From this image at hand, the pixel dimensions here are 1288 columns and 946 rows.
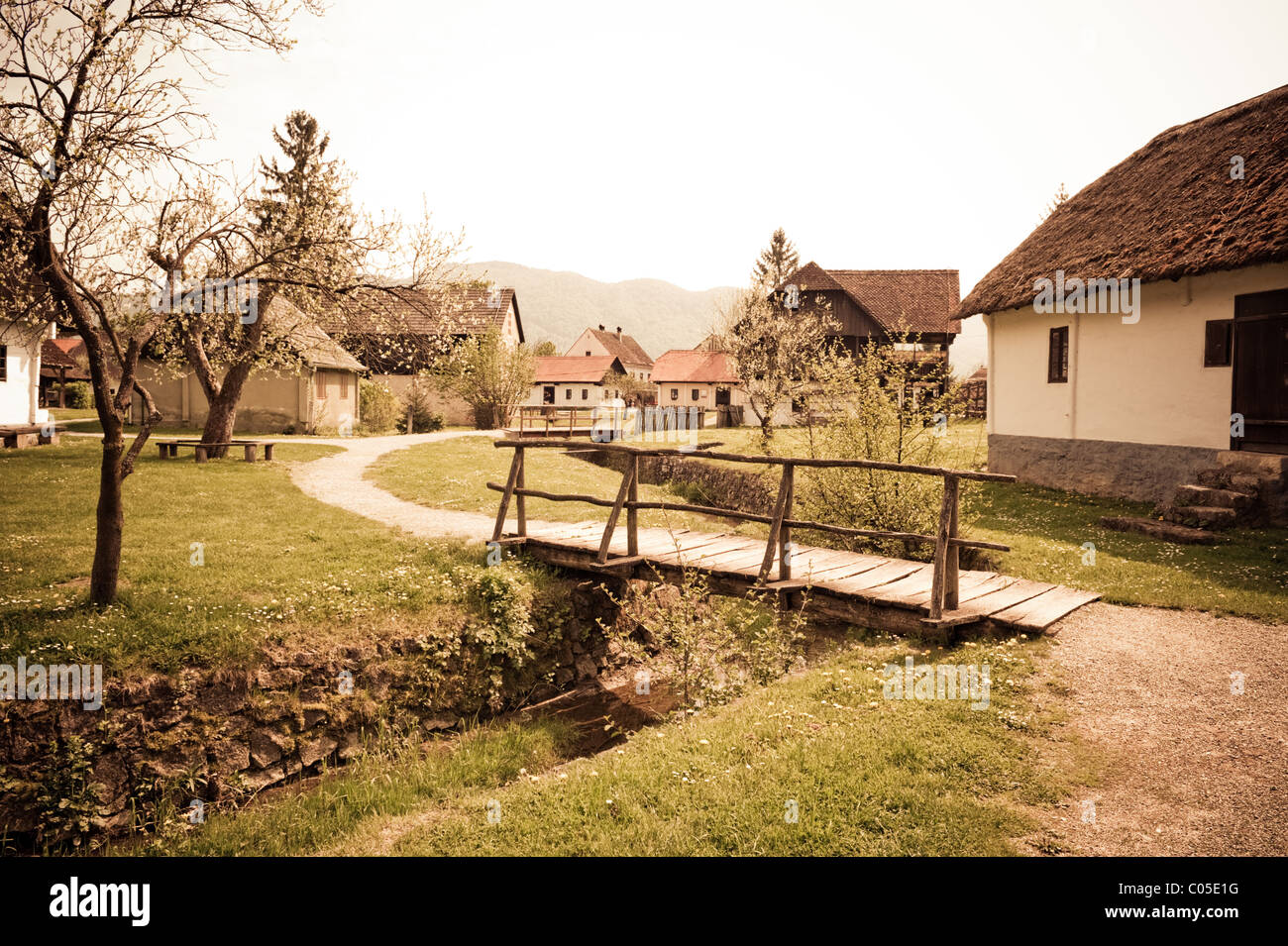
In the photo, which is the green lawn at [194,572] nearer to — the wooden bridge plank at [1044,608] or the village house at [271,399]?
the wooden bridge plank at [1044,608]

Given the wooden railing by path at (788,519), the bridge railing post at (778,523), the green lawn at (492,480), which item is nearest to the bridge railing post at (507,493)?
the wooden railing by path at (788,519)

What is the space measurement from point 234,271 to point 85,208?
6.43ft

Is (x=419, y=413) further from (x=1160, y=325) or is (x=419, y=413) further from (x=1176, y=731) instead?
(x=1176, y=731)

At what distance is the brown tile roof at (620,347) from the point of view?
250ft

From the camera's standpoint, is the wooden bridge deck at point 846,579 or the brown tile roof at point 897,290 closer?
the wooden bridge deck at point 846,579

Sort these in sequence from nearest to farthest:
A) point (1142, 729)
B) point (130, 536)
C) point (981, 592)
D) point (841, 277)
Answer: point (1142, 729) → point (981, 592) → point (130, 536) → point (841, 277)

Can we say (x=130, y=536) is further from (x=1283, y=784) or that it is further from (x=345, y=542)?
(x=1283, y=784)

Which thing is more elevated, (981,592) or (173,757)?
(981,592)

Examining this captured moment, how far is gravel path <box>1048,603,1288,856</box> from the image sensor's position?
4066 mm

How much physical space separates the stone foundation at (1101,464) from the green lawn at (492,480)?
283 inches

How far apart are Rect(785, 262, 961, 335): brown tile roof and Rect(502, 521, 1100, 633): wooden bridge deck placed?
33.3m

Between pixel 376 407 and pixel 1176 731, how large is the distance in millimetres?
32878

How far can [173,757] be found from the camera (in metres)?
6.37
